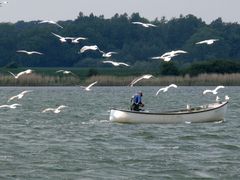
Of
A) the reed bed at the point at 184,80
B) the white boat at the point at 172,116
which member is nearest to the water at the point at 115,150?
the white boat at the point at 172,116

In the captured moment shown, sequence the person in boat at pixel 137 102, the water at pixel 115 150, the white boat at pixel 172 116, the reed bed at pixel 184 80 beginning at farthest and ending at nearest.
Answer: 1. the reed bed at pixel 184 80
2. the person in boat at pixel 137 102
3. the white boat at pixel 172 116
4. the water at pixel 115 150

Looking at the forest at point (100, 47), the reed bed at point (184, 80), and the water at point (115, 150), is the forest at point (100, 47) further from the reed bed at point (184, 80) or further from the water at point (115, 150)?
the water at point (115, 150)

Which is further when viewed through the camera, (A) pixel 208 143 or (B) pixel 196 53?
(B) pixel 196 53

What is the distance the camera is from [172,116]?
51469 mm

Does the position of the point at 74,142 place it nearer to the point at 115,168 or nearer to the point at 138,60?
the point at 115,168

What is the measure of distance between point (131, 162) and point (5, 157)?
4.32 meters

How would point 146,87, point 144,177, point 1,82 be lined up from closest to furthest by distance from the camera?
point 144,177, point 1,82, point 146,87

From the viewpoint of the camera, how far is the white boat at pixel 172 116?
51281 millimetres

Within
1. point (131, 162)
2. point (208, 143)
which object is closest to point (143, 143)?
point (208, 143)

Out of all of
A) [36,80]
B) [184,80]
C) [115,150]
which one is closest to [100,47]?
[184,80]

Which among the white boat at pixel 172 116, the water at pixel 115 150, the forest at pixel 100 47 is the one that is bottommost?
the water at pixel 115 150

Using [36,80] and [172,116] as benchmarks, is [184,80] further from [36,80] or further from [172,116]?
[172,116]

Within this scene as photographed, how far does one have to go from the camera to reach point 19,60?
181875 millimetres

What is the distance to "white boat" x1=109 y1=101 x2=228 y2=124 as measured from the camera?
5128cm
